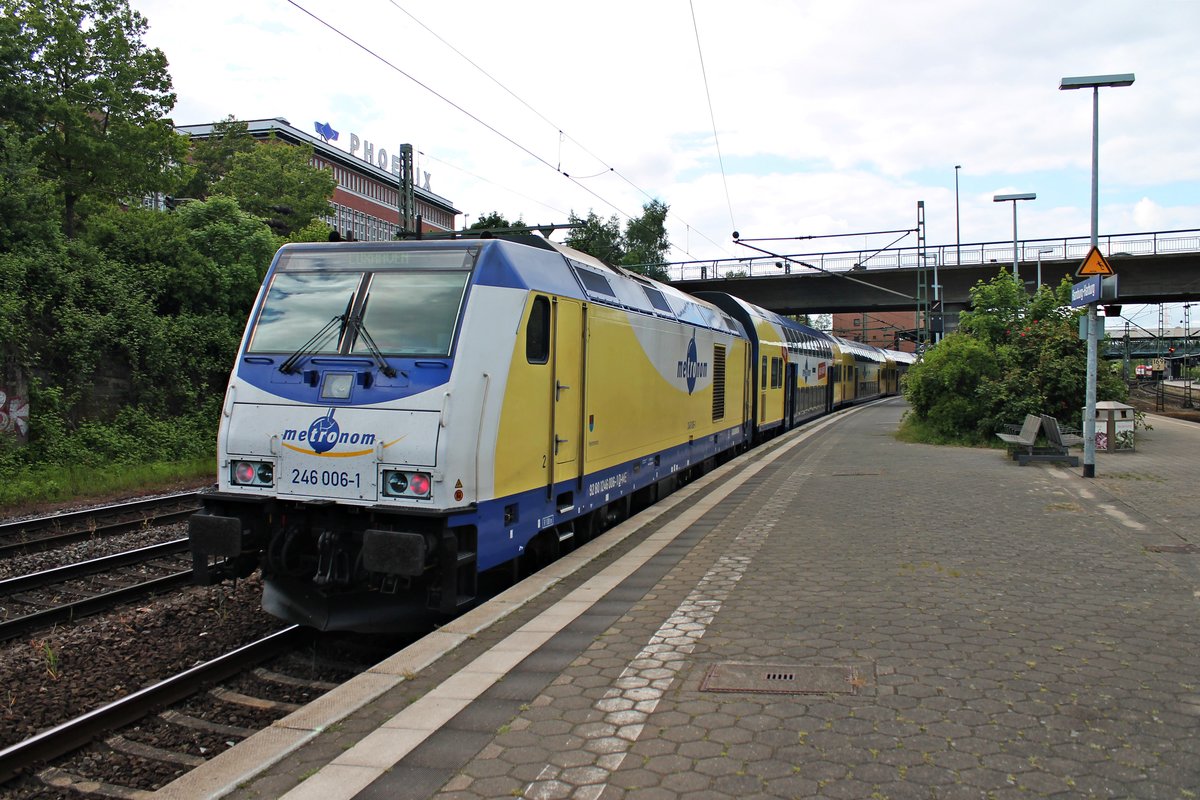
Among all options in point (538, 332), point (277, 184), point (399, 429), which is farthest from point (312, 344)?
point (277, 184)

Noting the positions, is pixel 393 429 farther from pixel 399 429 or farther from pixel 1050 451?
pixel 1050 451

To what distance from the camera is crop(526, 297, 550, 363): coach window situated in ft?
21.5

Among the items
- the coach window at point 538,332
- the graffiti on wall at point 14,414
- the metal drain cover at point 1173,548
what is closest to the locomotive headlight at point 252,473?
the coach window at point 538,332

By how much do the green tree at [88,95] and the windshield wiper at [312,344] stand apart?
65.6 ft

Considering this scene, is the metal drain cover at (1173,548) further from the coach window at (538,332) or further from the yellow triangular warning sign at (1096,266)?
the yellow triangular warning sign at (1096,266)

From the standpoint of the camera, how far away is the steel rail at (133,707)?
4414 millimetres

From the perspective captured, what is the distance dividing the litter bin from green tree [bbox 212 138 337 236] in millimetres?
30398

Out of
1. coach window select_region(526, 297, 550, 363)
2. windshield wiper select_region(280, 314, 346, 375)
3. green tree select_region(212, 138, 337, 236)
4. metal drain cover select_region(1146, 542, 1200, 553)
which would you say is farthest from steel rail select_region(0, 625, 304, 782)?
green tree select_region(212, 138, 337, 236)

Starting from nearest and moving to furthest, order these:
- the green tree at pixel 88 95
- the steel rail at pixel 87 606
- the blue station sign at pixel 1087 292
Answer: the steel rail at pixel 87 606, the blue station sign at pixel 1087 292, the green tree at pixel 88 95

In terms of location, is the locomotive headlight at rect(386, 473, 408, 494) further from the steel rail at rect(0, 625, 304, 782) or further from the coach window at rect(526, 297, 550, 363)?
the steel rail at rect(0, 625, 304, 782)

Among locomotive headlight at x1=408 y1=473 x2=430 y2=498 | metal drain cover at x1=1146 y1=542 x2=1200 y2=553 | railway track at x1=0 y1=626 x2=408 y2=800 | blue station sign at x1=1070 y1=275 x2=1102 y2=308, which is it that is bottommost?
railway track at x1=0 y1=626 x2=408 y2=800

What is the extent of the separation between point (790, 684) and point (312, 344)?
414cm

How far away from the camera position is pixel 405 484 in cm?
567

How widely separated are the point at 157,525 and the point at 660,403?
7008mm
